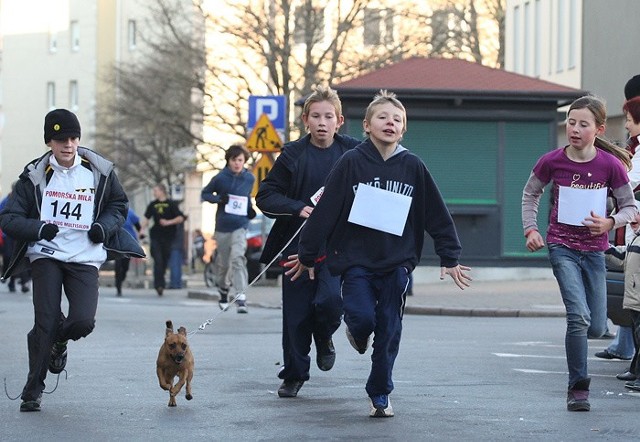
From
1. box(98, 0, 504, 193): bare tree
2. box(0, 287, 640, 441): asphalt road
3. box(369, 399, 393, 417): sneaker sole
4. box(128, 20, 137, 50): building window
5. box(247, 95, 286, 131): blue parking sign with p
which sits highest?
box(128, 20, 137, 50): building window

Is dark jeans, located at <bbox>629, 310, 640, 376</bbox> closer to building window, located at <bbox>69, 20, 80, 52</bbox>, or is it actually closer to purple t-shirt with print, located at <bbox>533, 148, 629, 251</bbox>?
purple t-shirt with print, located at <bbox>533, 148, 629, 251</bbox>

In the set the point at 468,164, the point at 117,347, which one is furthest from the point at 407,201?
the point at 468,164

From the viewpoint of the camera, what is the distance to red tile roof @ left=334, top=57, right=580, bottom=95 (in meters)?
26.8

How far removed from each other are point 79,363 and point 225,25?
97.6 feet

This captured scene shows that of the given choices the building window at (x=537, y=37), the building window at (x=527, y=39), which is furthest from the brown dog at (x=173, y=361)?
the building window at (x=527, y=39)

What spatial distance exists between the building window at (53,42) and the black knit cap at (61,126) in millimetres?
76546

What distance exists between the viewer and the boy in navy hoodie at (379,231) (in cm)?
941

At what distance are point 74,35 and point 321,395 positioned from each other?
246 ft

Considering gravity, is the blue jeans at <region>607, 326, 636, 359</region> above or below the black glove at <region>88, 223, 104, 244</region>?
below

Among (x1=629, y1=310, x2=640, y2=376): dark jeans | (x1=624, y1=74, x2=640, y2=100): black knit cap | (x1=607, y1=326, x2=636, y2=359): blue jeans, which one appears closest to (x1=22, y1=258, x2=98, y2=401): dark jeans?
(x1=629, y1=310, x2=640, y2=376): dark jeans

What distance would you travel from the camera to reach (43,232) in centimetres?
980

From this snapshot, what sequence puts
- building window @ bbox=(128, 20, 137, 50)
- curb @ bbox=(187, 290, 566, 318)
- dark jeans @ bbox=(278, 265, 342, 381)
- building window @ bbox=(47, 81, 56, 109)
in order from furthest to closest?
1. building window @ bbox=(47, 81, 56, 109)
2. building window @ bbox=(128, 20, 137, 50)
3. curb @ bbox=(187, 290, 566, 318)
4. dark jeans @ bbox=(278, 265, 342, 381)

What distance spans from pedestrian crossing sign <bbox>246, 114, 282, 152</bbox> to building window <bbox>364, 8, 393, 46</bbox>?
18.8m

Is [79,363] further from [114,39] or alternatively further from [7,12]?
[7,12]
